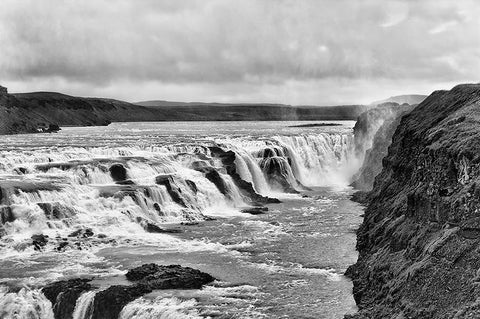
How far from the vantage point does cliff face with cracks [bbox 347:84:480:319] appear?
11.1m

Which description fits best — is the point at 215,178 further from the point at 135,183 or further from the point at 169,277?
the point at 169,277

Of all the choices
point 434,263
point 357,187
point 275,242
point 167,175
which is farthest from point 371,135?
point 434,263

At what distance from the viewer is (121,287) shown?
17734 millimetres

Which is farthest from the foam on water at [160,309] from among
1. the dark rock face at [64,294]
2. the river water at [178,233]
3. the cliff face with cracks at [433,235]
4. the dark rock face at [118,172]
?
the dark rock face at [118,172]

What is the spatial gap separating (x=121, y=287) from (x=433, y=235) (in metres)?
9.97

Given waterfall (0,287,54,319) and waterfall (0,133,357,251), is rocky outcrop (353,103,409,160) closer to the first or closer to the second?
waterfall (0,133,357,251)

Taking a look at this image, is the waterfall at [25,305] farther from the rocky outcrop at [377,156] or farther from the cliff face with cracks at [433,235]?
the rocky outcrop at [377,156]

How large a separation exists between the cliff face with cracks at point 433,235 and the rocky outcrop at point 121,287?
580 centimetres

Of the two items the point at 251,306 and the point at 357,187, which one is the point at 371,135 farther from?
the point at 251,306

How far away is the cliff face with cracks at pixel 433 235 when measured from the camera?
1109 centimetres

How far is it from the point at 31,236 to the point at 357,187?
28.7 meters

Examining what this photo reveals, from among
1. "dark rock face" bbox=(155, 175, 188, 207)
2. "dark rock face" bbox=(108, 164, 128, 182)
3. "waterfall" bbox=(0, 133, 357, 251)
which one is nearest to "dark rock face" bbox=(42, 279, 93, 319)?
"waterfall" bbox=(0, 133, 357, 251)

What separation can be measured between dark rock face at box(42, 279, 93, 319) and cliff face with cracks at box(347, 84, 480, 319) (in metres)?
8.91

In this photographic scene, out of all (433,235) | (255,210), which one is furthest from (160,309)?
(255,210)
